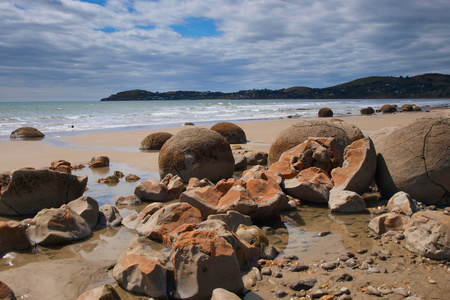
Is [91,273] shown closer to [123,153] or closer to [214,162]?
[214,162]

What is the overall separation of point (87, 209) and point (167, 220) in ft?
4.54

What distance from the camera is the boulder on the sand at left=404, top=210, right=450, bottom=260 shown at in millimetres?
3906

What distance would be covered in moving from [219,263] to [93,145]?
13.1 m

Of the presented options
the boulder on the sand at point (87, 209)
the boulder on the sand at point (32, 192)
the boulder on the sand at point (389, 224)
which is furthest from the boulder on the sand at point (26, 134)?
the boulder on the sand at point (389, 224)

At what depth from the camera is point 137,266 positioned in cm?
352

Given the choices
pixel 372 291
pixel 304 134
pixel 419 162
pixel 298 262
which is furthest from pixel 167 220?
pixel 304 134

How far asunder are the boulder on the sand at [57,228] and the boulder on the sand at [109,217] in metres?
0.37

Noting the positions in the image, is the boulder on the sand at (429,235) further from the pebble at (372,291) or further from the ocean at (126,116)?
the ocean at (126,116)

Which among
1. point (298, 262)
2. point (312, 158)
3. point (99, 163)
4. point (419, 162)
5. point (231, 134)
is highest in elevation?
point (419, 162)

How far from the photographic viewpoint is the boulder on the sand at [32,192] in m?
6.07

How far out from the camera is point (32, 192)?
616cm

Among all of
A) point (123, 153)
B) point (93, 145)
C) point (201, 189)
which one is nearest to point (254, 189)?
point (201, 189)

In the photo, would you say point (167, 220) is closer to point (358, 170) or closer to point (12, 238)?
point (12, 238)

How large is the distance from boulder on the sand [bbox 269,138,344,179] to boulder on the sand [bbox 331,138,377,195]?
2.22ft
